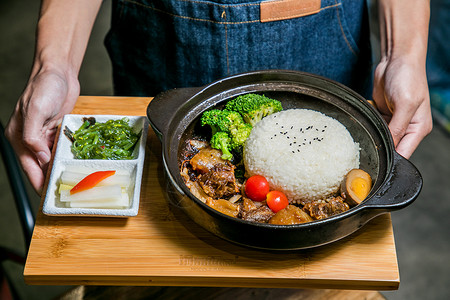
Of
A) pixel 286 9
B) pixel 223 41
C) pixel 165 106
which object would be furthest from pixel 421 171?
pixel 165 106

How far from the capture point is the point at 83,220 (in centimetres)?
206

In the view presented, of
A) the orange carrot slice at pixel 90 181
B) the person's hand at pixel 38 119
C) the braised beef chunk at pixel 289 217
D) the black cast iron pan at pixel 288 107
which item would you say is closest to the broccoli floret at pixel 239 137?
the black cast iron pan at pixel 288 107

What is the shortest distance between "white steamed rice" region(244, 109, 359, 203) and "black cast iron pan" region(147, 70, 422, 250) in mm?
101

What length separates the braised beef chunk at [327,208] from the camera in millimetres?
1895

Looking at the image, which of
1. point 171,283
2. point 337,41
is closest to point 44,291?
point 171,283

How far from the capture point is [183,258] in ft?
6.32

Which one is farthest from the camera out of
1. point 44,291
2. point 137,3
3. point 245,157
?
point 44,291

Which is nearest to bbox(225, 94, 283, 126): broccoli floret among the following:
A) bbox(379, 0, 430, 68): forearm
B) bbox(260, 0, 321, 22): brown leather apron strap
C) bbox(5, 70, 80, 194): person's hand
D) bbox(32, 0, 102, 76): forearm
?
bbox(260, 0, 321, 22): brown leather apron strap

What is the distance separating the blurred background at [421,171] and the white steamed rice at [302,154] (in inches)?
100

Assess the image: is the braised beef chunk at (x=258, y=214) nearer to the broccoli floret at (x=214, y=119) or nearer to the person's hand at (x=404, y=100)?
the broccoli floret at (x=214, y=119)

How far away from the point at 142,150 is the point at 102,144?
0.25 m

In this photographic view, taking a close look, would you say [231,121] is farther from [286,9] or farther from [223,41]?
[286,9]

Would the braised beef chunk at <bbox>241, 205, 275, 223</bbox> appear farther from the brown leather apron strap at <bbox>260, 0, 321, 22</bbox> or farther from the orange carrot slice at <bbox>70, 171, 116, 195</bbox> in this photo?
the brown leather apron strap at <bbox>260, 0, 321, 22</bbox>

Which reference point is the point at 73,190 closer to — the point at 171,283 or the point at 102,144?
the point at 102,144
